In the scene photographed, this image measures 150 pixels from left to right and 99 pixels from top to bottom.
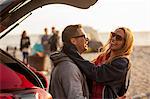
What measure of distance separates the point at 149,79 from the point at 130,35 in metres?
10.1

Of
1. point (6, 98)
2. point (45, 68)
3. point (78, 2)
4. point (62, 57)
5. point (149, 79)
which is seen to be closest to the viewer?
point (6, 98)

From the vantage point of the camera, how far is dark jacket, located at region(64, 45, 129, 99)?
4.29m

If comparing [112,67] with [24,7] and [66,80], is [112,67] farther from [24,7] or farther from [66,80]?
[24,7]

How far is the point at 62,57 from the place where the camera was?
4.24 meters

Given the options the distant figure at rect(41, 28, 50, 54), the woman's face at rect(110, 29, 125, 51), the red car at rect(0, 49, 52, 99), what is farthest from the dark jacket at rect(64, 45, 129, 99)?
the distant figure at rect(41, 28, 50, 54)

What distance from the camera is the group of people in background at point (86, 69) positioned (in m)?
4.10

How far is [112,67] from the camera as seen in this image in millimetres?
4375

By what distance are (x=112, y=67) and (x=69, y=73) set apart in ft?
1.67

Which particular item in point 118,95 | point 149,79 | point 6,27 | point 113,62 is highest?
point 6,27

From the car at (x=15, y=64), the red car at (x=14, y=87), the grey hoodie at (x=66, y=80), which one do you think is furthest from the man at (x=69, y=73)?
the red car at (x=14, y=87)

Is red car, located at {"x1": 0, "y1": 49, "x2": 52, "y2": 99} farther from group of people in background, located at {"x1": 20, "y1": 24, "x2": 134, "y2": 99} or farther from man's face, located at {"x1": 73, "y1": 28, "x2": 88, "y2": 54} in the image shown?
man's face, located at {"x1": 73, "y1": 28, "x2": 88, "y2": 54}

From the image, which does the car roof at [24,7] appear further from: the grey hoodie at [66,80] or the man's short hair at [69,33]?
the grey hoodie at [66,80]

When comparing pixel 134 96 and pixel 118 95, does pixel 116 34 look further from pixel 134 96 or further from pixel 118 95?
pixel 134 96

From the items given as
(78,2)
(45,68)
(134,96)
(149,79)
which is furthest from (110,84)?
(45,68)
